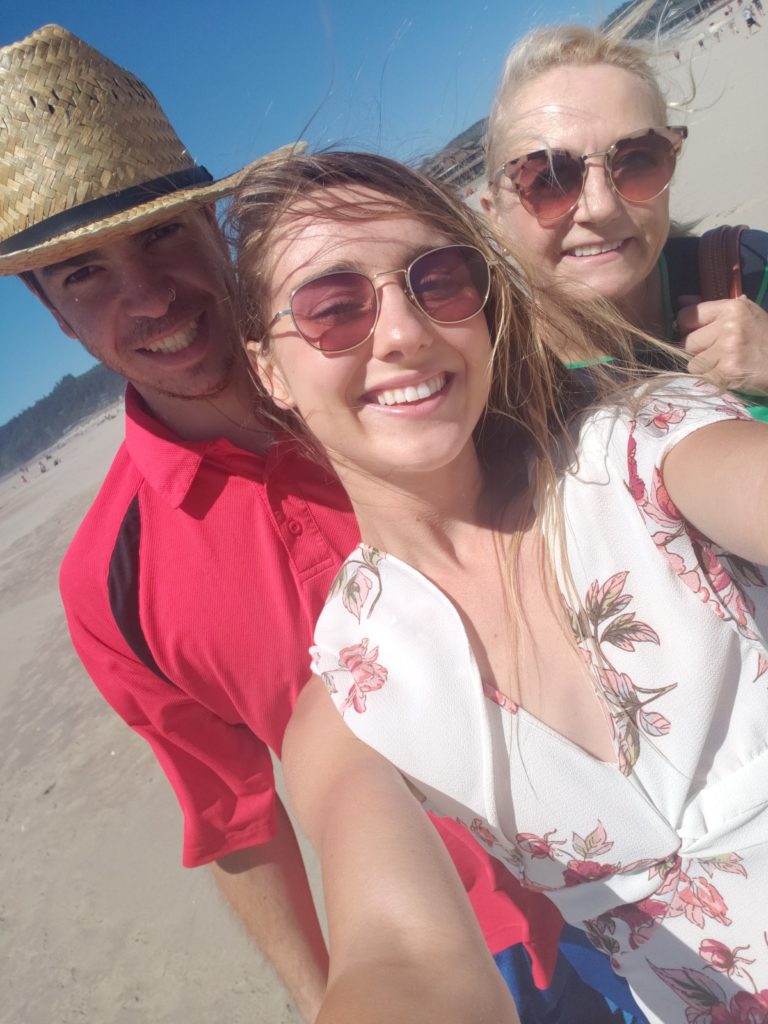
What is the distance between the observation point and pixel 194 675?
1.74 meters

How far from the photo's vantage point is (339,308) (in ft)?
4.26

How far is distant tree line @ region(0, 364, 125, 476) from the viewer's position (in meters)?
55.9

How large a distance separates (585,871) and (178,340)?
5.07ft

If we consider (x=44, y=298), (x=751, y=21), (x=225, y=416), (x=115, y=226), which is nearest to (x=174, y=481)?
(x=225, y=416)

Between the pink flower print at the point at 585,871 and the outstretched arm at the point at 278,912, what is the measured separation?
1.12 m

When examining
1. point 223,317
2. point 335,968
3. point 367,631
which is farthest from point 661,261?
point 335,968

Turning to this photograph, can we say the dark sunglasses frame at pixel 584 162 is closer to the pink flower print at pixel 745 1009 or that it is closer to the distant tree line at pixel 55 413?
the pink flower print at pixel 745 1009

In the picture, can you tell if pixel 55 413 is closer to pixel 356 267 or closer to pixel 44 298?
pixel 44 298

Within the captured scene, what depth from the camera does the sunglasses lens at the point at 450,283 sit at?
1.30 m

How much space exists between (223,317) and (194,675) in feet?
3.14

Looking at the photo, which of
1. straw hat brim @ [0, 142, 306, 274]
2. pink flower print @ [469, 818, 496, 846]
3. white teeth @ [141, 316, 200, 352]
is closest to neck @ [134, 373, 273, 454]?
white teeth @ [141, 316, 200, 352]

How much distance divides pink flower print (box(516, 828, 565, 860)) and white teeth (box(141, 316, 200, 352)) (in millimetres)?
1425

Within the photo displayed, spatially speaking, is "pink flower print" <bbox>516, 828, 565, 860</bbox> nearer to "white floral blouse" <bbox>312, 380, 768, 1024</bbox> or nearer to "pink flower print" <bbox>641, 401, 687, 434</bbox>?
"white floral blouse" <bbox>312, 380, 768, 1024</bbox>

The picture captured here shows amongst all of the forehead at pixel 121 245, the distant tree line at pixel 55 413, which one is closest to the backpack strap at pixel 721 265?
the forehead at pixel 121 245
